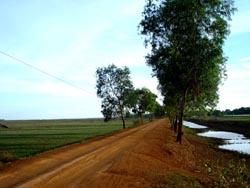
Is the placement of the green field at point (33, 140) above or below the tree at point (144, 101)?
below

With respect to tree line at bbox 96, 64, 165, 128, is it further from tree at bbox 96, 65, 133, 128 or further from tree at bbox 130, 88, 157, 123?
tree at bbox 130, 88, 157, 123

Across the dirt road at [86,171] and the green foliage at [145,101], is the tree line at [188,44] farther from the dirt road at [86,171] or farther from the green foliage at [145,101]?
the green foliage at [145,101]

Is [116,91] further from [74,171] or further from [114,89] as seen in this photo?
[74,171]

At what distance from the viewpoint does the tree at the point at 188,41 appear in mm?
43500

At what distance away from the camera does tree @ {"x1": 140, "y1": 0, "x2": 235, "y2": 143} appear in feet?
143

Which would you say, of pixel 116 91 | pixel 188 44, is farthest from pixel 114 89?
pixel 188 44

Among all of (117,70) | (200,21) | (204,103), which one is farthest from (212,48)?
(117,70)

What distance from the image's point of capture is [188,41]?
45.0m

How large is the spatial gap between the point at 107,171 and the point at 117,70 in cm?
7815

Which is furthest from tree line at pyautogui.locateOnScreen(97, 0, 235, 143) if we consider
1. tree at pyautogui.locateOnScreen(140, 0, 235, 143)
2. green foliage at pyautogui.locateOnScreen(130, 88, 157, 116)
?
green foliage at pyautogui.locateOnScreen(130, 88, 157, 116)

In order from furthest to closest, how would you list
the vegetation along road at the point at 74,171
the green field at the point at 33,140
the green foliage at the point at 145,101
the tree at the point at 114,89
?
1. the green foliage at the point at 145,101
2. the tree at the point at 114,89
3. the green field at the point at 33,140
4. the vegetation along road at the point at 74,171

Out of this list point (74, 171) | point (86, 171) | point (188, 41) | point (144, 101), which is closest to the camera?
point (74, 171)

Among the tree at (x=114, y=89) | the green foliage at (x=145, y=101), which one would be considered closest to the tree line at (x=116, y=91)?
the tree at (x=114, y=89)

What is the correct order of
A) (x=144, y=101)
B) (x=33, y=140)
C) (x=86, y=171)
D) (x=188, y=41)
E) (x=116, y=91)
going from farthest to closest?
(x=144, y=101), (x=116, y=91), (x=33, y=140), (x=188, y=41), (x=86, y=171)
